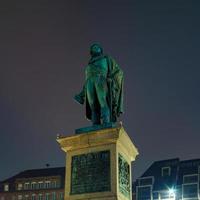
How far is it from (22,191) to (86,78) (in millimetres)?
88033

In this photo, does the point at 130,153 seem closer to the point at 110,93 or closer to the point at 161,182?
the point at 110,93

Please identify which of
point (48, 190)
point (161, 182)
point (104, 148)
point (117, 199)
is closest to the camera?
point (117, 199)

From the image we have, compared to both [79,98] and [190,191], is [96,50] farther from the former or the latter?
[190,191]

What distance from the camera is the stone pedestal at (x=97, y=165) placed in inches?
478

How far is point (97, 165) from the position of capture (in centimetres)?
1252

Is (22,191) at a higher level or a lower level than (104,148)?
higher

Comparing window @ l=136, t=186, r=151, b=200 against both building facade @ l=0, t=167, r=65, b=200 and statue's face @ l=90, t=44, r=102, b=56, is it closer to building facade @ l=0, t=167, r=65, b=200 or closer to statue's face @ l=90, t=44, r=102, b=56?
Answer: building facade @ l=0, t=167, r=65, b=200

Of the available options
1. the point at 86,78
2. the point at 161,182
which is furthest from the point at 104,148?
the point at 161,182

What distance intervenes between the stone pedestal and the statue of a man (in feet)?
2.73

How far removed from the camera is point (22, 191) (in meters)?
98.0

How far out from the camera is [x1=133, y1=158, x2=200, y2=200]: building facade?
214 ft

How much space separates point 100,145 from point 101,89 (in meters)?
1.73

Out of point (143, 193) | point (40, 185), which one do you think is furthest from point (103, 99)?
point (40, 185)

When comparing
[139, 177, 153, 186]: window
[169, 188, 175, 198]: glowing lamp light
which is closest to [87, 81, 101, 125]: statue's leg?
[169, 188, 175, 198]: glowing lamp light
